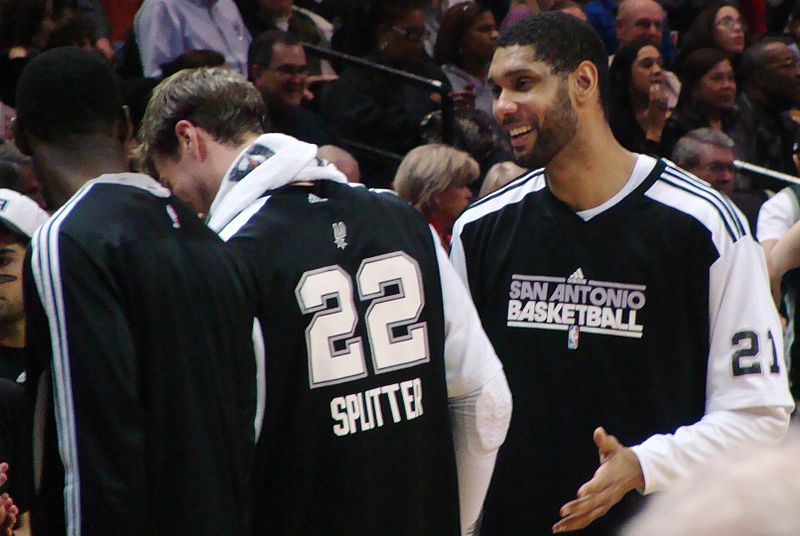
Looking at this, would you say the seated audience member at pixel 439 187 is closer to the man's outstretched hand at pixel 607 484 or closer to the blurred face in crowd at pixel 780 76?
the man's outstretched hand at pixel 607 484

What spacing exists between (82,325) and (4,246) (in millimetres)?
1818

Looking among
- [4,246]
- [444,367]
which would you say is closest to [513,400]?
[444,367]

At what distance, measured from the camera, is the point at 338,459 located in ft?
10.1

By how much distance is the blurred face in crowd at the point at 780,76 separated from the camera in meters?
9.87

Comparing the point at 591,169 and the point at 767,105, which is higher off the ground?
the point at 767,105

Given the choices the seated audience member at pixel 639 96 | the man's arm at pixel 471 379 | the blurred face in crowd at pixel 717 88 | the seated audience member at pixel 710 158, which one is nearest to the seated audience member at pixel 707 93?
the blurred face in crowd at pixel 717 88

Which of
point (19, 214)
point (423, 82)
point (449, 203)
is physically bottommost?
point (19, 214)

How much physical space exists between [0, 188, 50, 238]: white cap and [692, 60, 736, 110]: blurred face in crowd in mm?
6000

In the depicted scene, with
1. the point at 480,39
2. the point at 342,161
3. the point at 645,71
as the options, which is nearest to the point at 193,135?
the point at 342,161

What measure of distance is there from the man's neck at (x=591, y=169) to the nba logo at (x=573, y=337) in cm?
31

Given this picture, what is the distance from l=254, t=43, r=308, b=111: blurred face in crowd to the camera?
314 inches

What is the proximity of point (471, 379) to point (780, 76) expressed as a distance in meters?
7.33

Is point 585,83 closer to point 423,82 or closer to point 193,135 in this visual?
point 193,135

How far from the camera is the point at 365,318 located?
314 cm
